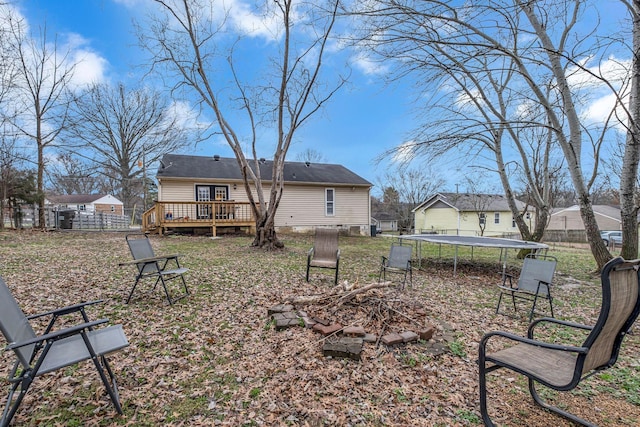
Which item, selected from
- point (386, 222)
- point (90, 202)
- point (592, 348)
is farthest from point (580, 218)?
point (90, 202)

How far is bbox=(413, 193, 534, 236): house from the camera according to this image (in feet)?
98.3

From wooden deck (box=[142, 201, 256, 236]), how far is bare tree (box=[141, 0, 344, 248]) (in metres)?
4.24

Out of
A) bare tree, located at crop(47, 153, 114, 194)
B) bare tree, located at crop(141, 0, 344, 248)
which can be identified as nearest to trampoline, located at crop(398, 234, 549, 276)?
bare tree, located at crop(141, 0, 344, 248)

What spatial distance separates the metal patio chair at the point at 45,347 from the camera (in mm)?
1937

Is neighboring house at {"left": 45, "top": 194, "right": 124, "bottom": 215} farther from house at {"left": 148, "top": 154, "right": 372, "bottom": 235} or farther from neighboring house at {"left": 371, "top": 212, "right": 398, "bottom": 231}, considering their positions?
neighboring house at {"left": 371, "top": 212, "right": 398, "bottom": 231}

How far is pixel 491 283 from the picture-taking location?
682 cm

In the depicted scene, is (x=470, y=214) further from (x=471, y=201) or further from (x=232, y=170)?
(x=232, y=170)

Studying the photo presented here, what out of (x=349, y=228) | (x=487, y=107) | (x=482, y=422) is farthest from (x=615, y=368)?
(x=349, y=228)

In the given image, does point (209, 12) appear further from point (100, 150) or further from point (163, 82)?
point (100, 150)

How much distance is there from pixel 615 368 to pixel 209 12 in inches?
491

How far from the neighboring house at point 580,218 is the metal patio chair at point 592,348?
35679 millimetres

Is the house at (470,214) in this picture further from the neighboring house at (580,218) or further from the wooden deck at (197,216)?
the wooden deck at (197,216)

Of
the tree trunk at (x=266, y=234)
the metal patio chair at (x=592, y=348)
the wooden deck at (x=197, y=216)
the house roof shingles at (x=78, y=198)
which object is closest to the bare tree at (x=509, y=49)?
the metal patio chair at (x=592, y=348)

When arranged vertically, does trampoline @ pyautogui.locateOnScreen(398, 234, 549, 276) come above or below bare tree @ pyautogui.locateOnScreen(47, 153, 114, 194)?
below
